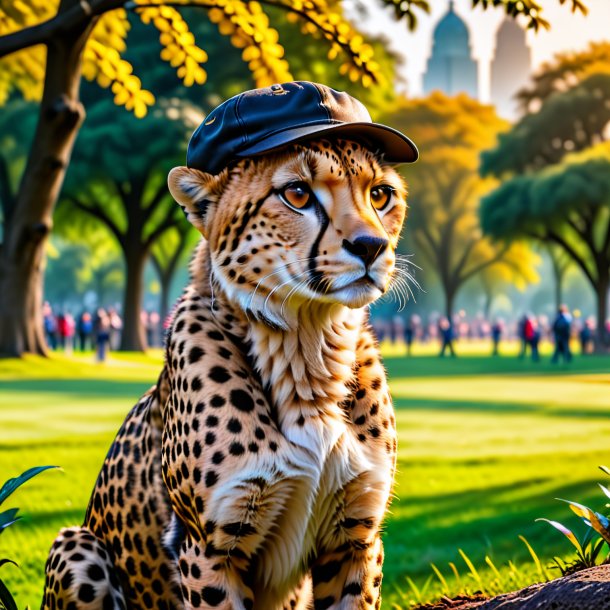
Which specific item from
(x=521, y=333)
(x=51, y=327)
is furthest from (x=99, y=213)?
(x=521, y=333)

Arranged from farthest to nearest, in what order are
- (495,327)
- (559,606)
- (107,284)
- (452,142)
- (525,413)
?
(107,284), (452,142), (495,327), (525,413), (559,606)

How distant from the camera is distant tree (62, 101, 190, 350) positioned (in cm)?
2912

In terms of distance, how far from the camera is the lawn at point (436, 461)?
6.37 metres

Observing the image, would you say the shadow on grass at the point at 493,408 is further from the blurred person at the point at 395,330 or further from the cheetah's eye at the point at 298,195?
the blurred person at the point at 395,330

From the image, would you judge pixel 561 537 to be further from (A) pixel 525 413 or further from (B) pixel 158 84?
(B) pixel 158 84

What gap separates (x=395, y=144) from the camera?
3.38 m

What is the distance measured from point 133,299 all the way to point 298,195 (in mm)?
30463

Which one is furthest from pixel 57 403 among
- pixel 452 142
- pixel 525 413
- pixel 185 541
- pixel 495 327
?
pixel 452 142

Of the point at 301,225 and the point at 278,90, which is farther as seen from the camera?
the point at 278,90

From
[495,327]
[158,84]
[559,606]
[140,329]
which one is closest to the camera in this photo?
[559,606]

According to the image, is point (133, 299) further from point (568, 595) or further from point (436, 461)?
point (568, 595)

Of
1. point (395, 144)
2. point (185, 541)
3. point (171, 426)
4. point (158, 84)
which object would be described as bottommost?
point (185, 541)

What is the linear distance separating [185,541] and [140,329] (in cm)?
3091

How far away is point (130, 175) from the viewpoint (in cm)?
3058
